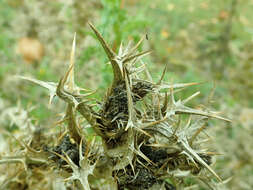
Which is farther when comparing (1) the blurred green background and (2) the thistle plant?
(1) the blurred green background

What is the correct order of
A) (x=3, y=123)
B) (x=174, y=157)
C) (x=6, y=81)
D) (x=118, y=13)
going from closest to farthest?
1. (x=174, y=157)
2. (x=118, y=13)
3. (x=3, y=123)
4. (x=6, y=81)

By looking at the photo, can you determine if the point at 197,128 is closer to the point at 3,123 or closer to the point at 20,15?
the point at 3,123

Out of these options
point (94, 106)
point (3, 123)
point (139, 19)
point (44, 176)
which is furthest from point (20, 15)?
point (94, 106)

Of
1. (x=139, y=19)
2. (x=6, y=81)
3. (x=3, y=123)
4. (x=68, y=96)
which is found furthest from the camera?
(x=6, y=81)

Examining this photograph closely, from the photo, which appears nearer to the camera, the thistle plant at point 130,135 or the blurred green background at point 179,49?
the thistle plant at point 130,135

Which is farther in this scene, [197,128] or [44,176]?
[44,176]
